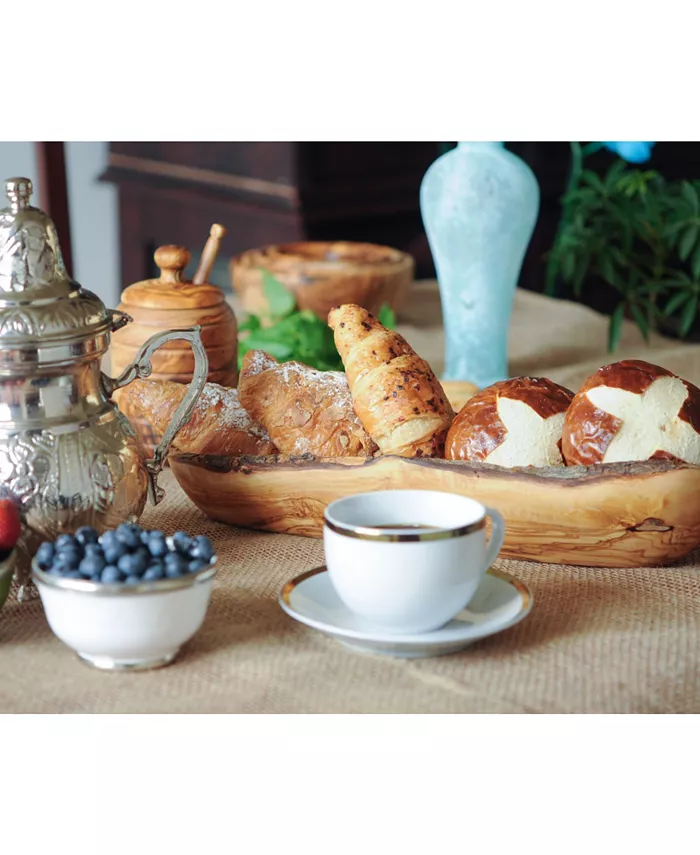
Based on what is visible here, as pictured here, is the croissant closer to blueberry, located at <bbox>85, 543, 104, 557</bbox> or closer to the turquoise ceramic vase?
blueberry, located at <bbox>85, 543, 104, 557</bbox>

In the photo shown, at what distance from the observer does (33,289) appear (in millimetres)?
874

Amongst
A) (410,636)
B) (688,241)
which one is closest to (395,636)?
(410,636)

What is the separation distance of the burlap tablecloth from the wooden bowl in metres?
0.79

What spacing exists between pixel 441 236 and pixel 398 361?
52 centimetres

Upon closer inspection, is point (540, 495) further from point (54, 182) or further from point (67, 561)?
point (54, 182)

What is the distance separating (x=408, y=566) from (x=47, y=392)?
34 cm

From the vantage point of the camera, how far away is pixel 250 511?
3.42 feet

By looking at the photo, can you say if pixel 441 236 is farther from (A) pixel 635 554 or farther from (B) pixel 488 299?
(A) pixel 635 554

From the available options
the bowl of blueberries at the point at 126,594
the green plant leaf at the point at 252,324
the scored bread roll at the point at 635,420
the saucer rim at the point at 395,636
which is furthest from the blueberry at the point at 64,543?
the green plant leaf at the point at 252,324

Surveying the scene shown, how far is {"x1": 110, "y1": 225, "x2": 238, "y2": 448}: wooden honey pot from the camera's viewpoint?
4.10 feet

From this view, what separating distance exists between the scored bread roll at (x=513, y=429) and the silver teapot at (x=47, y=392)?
0.31 meters

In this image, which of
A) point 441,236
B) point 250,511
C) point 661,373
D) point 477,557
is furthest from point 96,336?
point 441,236

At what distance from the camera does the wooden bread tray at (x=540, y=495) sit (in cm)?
90

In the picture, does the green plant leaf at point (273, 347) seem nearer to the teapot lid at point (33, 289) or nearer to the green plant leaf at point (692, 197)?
the teapot lid at point (33, 289)
